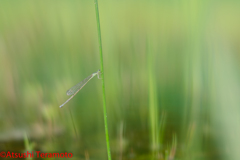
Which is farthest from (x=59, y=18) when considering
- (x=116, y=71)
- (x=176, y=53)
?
(x=176, y=53)

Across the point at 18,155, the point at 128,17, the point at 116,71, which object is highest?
the point at 128,17

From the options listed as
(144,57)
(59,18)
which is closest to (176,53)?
(144,57)

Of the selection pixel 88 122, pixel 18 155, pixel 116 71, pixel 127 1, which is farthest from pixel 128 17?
pixel 18 155

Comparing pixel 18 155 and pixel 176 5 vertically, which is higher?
pixel 176 5

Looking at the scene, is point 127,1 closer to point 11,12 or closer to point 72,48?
point 72,48

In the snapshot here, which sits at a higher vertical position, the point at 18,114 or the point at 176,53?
the point at 176,53

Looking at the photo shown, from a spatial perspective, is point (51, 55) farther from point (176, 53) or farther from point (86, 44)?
point (176, 53)
